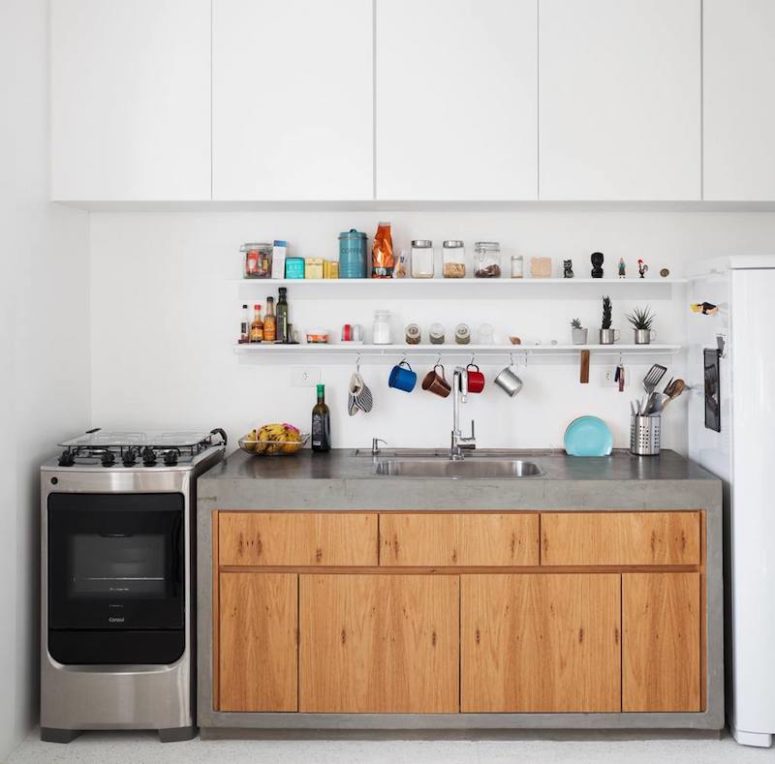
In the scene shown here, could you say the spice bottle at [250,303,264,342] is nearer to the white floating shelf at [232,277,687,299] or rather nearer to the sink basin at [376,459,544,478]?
the white floating shelf at [232,277,687,299]

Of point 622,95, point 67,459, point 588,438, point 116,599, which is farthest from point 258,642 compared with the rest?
point 622,95

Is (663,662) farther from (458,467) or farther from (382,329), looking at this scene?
(382,329)

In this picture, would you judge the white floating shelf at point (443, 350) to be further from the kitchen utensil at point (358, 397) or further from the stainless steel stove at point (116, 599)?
the stainless steel stove at point (116, 599)

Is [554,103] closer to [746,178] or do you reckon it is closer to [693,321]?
[746,178]

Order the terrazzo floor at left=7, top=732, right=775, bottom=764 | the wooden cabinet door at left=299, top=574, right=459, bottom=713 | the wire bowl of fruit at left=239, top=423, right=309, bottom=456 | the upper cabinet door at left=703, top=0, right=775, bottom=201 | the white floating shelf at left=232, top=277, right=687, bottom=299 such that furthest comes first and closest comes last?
the white floating shelf at left=232, top=277, right=687, bottom=299 → the wire bowl of fruit at left=239, top=423, right=309, bottom=456 → the upper cabinet door at left=703, top=0, right=775, bottom=201 → the wooden cabinet door at left=299, top=574, right=459, bottom=713 → the terrazzo floor at left=7, top=732, right=775, bottom=764

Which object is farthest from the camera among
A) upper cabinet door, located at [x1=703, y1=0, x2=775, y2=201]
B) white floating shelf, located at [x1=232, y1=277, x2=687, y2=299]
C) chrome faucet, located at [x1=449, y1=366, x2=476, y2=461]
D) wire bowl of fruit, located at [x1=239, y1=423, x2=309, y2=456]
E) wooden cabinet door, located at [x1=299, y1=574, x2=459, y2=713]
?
white floating shelf, located at [x1=232, y1=277, x2=687, y2=299]

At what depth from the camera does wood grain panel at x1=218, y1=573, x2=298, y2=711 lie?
2844mm

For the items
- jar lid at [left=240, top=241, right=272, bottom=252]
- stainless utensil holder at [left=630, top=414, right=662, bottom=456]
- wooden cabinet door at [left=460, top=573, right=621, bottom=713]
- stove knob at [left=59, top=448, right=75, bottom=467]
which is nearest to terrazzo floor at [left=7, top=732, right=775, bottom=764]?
wooden cabinet door at [left=460, top=573, right=621, bottom=713]

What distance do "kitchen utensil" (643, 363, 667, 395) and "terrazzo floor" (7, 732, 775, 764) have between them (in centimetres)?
135

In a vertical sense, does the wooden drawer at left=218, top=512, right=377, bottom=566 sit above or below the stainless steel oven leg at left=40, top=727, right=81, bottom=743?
above

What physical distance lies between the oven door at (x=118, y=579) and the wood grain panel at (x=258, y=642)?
6.5 inches

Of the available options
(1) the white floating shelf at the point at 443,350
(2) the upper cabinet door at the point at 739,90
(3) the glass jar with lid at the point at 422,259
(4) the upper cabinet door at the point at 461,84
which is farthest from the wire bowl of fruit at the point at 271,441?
(2) the upper cabinet door at the point at 739,90

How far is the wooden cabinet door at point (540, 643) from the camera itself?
2.82 m

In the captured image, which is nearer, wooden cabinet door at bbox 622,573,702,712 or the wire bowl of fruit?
wooden cabinet door at bbox 622,573,702,712
